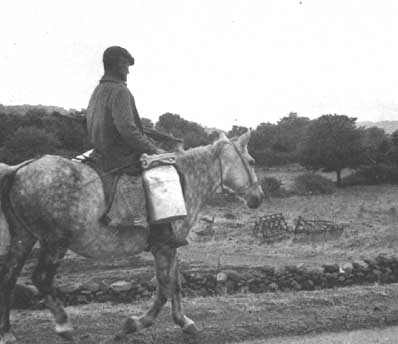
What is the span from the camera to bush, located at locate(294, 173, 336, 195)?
2232 inches

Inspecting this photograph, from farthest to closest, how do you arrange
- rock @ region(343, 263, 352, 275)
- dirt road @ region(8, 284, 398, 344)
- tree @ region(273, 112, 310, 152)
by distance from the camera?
tree @ region(273, 112, 310, 152)
rock @ region(343, 263, 352, 275)
dirt road @ region(8, 284, 398, 344)

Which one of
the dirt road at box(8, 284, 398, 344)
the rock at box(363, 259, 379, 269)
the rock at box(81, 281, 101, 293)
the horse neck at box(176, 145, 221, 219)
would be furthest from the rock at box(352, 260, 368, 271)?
the horse neck at box(176, 145, 221, 219)

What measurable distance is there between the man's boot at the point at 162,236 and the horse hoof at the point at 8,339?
6.11 feet

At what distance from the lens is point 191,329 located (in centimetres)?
682

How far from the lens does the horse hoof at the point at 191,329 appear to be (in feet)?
22.3

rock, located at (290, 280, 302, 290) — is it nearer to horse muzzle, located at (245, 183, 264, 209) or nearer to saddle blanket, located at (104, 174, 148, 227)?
horse muzzle, located at (245, 183, 264, 209)

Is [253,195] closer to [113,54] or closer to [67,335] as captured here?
[113,54]

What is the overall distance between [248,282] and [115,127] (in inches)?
255

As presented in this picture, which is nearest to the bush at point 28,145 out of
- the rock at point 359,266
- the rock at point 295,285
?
the rock at point 359,266

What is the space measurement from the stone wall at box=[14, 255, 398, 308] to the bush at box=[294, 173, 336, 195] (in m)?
42.6

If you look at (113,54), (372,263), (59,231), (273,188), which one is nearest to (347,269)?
(372,263)

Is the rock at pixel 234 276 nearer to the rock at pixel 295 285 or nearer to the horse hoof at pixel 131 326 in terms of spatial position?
the rock at pixel 295 285

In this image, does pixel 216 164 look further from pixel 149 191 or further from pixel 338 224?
pixel 338 224

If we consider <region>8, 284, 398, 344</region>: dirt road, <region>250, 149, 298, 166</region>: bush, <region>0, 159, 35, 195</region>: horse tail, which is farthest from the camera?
<region>250, 149, 298, 166</region>: bush
